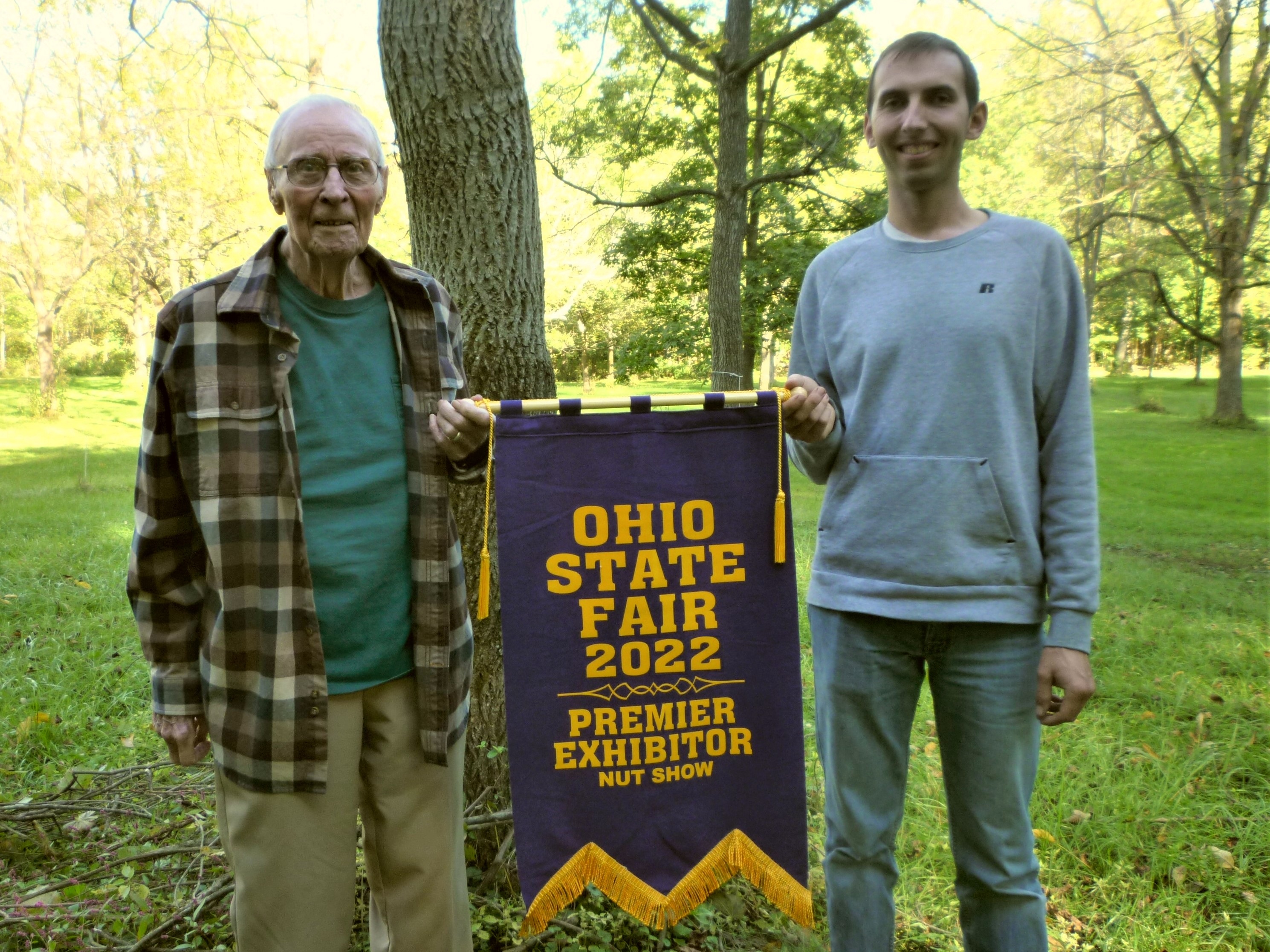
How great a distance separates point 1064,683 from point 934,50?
139cm

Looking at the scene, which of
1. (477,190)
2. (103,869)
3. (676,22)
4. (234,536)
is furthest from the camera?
(676,22)

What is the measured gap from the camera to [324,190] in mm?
1848

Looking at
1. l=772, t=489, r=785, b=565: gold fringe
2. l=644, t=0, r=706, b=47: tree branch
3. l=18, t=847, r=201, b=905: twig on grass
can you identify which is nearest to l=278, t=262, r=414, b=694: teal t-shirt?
l=772, t=489, r=785, b=565: gold fringe

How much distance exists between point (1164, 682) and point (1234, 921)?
212 centimetres

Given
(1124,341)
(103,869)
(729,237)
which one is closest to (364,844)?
(103,869)

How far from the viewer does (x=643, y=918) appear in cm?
214

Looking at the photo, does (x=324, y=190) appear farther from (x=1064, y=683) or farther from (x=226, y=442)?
(x=1064, y=683)

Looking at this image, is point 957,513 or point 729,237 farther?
point 729,237

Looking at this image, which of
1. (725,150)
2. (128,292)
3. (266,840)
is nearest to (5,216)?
(128,292)

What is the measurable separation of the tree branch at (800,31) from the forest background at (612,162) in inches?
38.9

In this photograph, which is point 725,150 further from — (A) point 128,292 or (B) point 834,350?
(A) point 128,292

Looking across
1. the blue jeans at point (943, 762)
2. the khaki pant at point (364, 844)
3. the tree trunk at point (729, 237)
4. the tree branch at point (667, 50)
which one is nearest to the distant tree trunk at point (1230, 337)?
the tree trunk at point (729, 237)

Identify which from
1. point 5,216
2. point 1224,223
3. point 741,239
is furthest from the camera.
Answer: point 5,216

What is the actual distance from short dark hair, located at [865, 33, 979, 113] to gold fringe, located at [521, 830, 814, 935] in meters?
1.81
